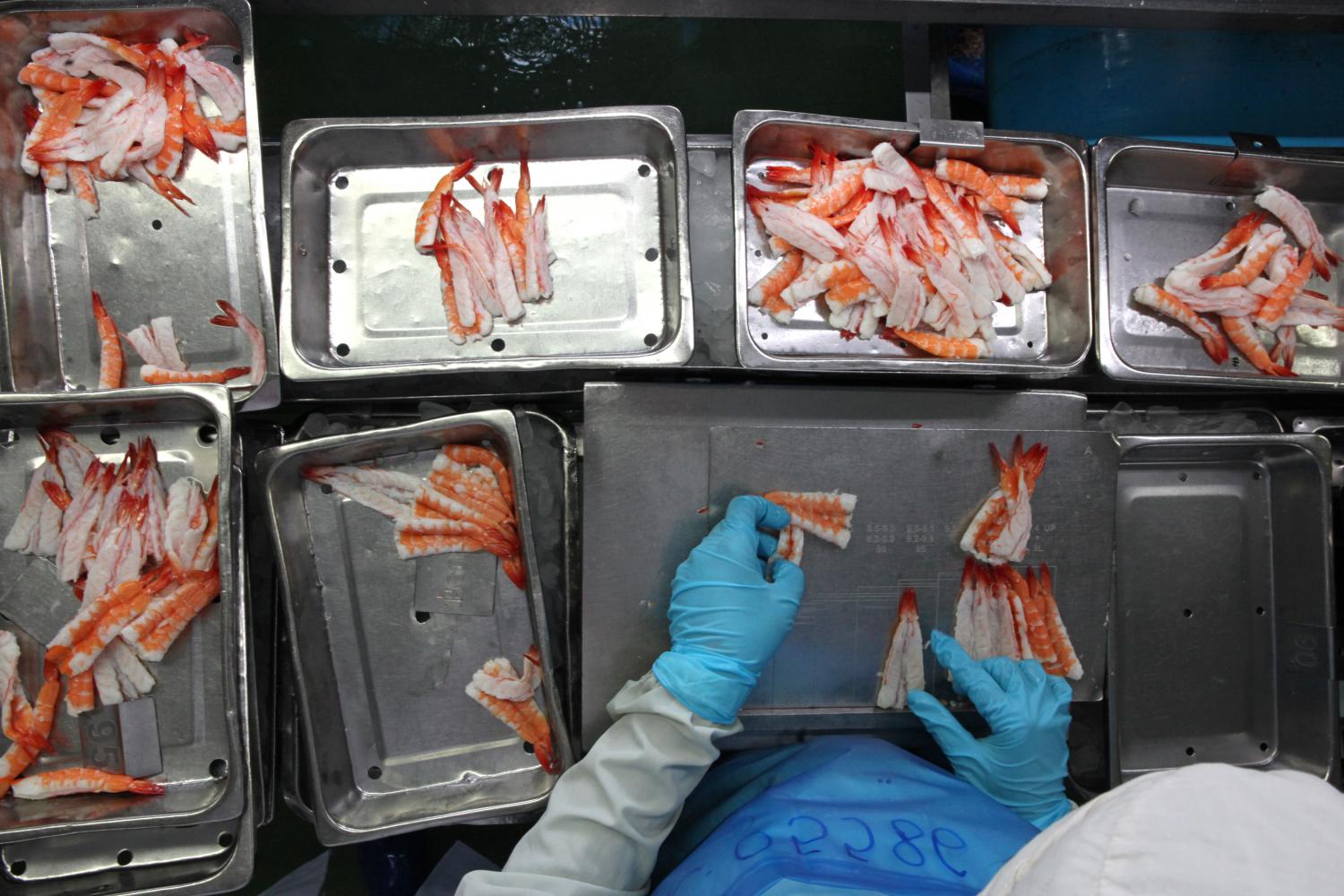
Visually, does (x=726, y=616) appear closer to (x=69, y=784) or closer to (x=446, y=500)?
(x=446, y=500)

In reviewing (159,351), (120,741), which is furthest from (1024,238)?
(120,741)

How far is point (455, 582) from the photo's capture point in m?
1.80

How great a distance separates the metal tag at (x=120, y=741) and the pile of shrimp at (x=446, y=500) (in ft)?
2.00

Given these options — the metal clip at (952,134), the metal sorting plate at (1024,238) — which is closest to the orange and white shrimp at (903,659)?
the metal sorting plate at (1024,238)

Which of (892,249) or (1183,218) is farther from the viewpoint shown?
(1183,218)

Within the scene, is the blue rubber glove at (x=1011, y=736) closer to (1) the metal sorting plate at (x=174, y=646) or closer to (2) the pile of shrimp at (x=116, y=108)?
(1) the metal sorting plate at (x=174, y=646)

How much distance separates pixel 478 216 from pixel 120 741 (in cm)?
138

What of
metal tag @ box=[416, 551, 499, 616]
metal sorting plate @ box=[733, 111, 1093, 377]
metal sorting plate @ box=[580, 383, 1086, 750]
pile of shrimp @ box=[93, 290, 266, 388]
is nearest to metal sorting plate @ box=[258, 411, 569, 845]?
metal tag @ box=[416, 551, 499, 616]

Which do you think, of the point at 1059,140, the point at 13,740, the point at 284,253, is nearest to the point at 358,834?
the point at 13,740

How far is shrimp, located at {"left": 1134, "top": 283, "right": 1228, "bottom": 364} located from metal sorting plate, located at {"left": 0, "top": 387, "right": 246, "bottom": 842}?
83.7 inches

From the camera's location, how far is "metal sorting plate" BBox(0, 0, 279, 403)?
67.1 inches

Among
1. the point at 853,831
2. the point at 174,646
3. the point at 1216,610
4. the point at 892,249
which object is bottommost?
the point at 853,831

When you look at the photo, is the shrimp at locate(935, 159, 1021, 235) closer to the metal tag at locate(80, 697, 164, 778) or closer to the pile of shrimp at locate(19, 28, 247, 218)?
the pile of shrimp at locate(19, 28, 247, 218)

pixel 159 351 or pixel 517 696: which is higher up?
pixel 159 351
